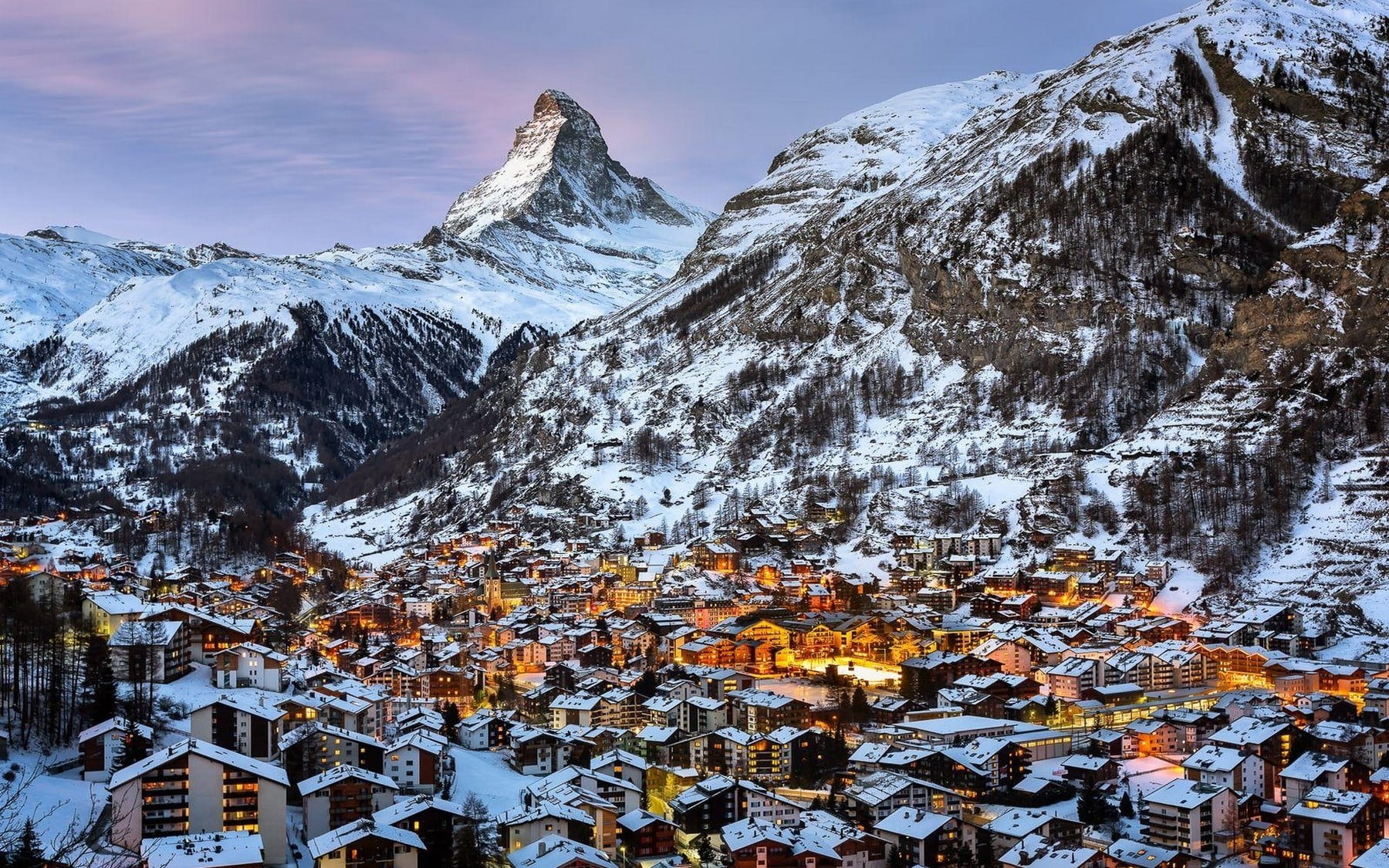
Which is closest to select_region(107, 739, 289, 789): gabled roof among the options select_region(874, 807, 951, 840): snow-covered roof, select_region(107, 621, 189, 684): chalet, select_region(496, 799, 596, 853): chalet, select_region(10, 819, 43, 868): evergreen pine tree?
select_region(10, 819, 43, 868): evergreen pine tree

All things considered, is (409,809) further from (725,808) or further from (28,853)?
(28,853)

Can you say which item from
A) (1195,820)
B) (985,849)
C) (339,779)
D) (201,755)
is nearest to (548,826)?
(339,779)

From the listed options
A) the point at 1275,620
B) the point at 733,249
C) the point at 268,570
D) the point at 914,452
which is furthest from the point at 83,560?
the point at 733,249

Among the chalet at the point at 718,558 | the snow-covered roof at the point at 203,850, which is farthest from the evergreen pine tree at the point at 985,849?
the chalet at the point at 718,558

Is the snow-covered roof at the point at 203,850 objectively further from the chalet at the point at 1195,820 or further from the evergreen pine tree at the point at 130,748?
the chalet at the point at 1195,820

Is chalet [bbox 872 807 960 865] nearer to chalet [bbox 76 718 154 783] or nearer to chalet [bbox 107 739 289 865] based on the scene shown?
chalet [bbox 107 739 289 865]
